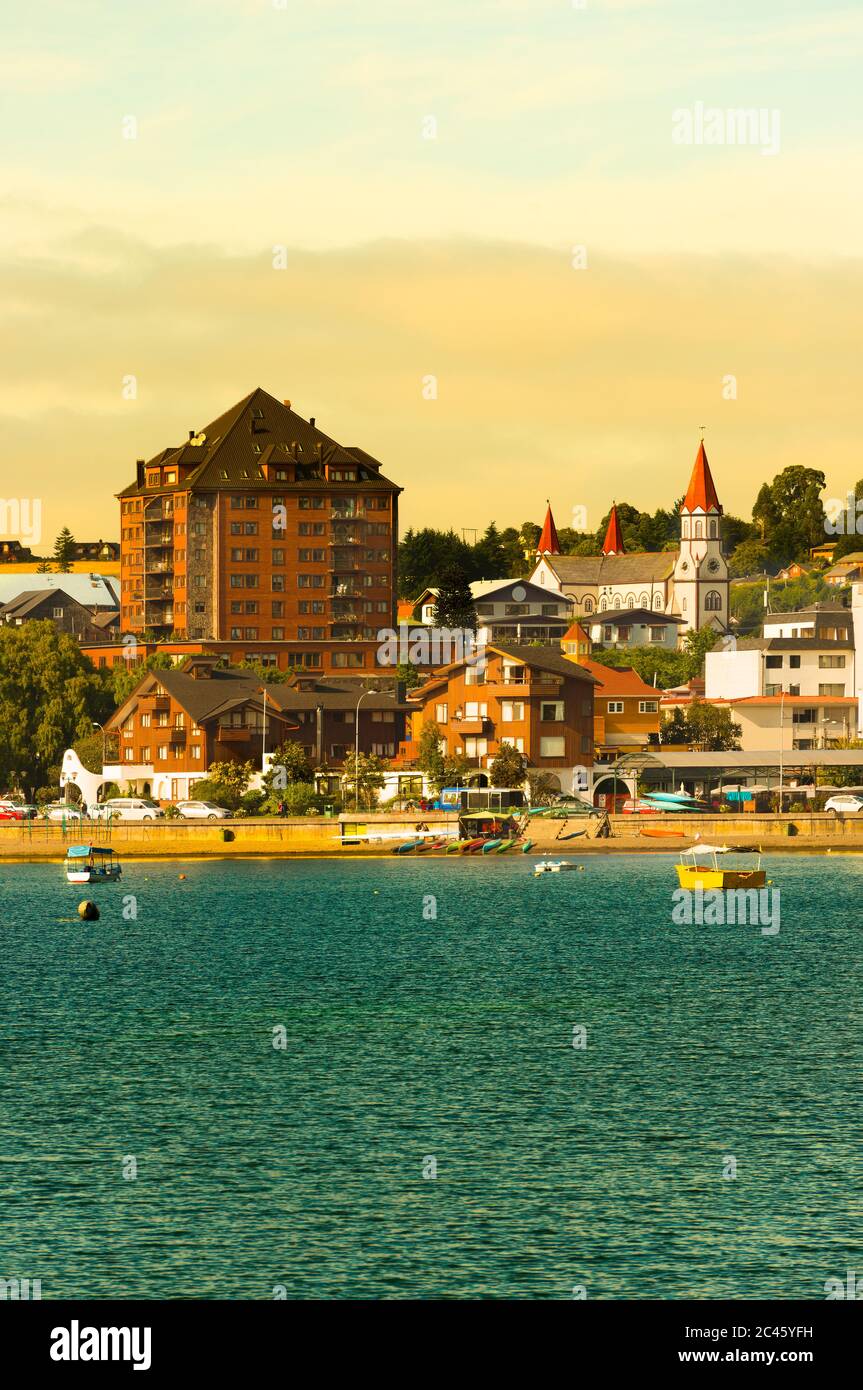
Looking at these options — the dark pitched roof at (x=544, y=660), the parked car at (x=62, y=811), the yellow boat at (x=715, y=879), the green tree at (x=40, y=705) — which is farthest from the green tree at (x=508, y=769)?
the green tree at (x=40, y=705)

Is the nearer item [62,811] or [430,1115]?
[430,1115]

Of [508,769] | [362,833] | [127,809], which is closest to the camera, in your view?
[362,833]

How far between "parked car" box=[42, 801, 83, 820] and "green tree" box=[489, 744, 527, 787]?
33.2 m

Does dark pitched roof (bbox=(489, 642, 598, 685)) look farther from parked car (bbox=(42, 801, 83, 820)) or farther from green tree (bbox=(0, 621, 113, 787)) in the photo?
green tree (bbox=(0, 621, 113, 787))

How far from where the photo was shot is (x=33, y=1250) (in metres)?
39.6

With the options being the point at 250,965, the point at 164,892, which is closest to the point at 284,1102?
the point at 250,965

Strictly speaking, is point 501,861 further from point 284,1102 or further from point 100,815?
point 284,1102

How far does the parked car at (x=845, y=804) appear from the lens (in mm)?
168625

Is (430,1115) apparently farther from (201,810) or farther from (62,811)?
(62,811)

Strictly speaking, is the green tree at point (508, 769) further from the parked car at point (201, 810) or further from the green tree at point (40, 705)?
the green tree at point (40, 705)

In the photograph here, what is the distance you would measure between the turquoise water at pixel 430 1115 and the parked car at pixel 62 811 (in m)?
61.8

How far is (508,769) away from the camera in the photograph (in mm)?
167250

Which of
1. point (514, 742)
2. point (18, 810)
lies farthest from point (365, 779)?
point (18, 810)

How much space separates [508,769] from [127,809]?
30.9 m
